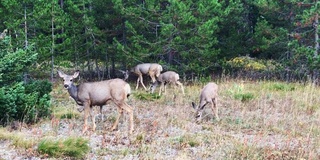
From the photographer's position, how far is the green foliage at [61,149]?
7422 mm

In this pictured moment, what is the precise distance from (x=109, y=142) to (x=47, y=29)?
31.3ft

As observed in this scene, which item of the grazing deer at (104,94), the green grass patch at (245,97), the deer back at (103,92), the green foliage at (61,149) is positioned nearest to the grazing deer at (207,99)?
the green grass patch at (245,97)

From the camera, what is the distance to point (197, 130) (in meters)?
10.0

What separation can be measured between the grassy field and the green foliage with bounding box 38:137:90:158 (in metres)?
0.03

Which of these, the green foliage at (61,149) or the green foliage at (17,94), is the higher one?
the green foliage at (17,94)

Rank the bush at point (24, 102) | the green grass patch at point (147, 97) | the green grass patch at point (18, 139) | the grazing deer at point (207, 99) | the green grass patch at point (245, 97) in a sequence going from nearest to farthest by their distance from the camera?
the green grass patch at point (18, 139)
the bush at point (24, 102)
the grazing deer at point (207, 99)
the green grass patch at point (245, 97)
the green grass patch at point (147, 97)

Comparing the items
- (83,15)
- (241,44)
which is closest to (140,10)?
(83,15)

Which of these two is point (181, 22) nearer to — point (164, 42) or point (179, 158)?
point (164, 42)

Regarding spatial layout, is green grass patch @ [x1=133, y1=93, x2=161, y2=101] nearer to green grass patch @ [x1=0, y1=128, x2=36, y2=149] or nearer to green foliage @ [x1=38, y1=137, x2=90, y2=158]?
green grass patch @ [x1=0, y1=128, x2=36, y2=149]

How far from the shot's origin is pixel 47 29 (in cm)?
1670

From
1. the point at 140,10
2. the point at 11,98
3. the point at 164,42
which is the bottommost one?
the point at 11,98

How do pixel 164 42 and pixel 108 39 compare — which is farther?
pixel 108 39

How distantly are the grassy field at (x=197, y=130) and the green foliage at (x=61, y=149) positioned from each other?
25 millimetres

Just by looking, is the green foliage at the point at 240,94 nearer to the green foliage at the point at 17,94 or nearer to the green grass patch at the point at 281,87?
the green grass patch at the point at 281,87
